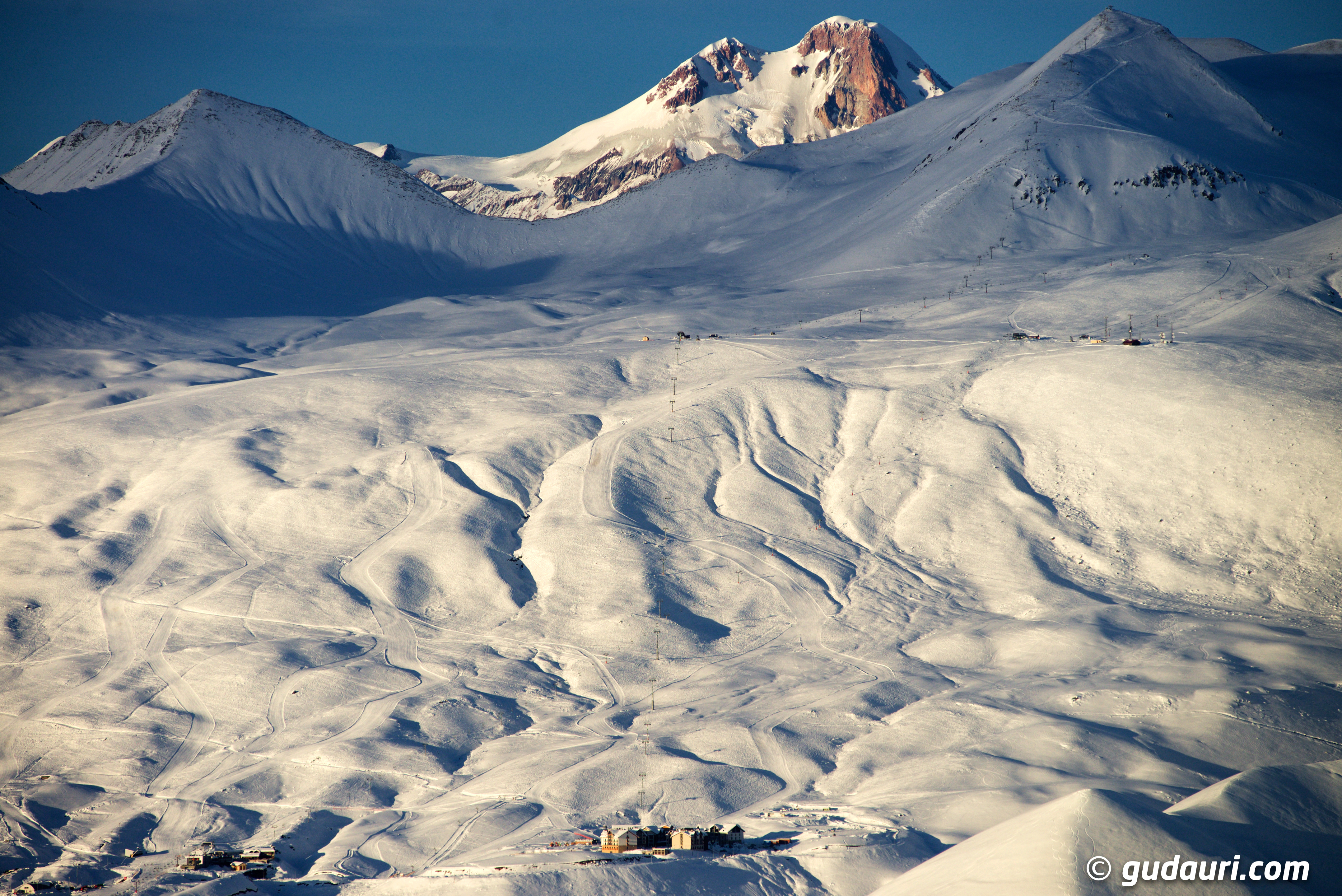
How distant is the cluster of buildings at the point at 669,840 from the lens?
2933 cm

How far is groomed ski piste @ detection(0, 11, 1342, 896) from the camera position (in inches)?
1203

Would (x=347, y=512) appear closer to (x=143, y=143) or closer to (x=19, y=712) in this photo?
(x=19, y=712)

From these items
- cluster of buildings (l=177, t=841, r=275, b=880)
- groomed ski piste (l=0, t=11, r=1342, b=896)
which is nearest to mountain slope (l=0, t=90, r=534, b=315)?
groomed ski piste (l=0, t=11, r=1342, b=896)

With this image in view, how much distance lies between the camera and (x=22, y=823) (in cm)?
3319

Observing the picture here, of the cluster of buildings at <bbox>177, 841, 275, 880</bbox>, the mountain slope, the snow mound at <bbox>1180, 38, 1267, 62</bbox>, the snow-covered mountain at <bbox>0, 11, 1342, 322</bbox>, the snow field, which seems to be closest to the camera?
the cluster of buildings at <bbox>177, 841, 275, 880</bbox>

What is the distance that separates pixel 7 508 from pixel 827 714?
1635 inches

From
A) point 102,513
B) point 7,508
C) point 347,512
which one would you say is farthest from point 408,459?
point 7,508

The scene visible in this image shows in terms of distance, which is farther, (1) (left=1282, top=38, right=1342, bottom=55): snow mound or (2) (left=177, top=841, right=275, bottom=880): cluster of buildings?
(1) (left=1282, top=38, right=1342, bottom=55): snow mound

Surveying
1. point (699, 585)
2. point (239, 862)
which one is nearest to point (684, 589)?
point (699, 585)

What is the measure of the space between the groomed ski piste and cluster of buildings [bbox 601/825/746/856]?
1.48 feet

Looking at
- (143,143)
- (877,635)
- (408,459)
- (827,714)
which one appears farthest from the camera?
(143,143)

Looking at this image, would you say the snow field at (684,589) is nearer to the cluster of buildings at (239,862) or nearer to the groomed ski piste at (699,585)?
the groomed ski piste at (699,585)

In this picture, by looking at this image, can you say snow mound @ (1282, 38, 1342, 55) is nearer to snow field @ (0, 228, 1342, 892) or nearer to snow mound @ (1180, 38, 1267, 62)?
snow mound @ (1180, 38, 1267, 62)

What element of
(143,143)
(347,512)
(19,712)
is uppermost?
(143,143)
